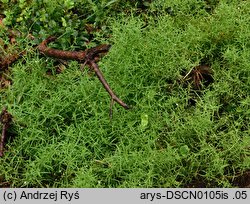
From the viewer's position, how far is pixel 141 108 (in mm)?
3811

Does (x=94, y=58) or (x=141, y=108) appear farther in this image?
(x=141, y=108)

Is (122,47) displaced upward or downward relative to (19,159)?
upward

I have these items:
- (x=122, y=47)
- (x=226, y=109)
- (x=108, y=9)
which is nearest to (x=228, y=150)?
(x=226, y=109)

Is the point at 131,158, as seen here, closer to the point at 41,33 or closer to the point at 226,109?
the point at 226,109

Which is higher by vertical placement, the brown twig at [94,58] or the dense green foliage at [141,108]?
the brown twig at [94,58]

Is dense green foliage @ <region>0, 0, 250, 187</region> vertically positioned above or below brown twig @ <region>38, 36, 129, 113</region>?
below

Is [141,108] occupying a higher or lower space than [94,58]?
lower

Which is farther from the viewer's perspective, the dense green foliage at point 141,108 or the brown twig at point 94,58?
the dense green foliage at point 141,108

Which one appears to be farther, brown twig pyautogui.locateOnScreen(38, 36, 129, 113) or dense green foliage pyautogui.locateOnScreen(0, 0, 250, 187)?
dense green foliage pyautogui.locateOnScreen(0, 0, 250, 187)

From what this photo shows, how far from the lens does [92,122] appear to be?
12.2ft

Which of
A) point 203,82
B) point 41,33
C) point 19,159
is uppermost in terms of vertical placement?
point 41,33

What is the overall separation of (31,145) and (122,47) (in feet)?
3.31

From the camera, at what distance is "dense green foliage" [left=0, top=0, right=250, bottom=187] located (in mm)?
3527

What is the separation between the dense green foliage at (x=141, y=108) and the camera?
353 centimetres
